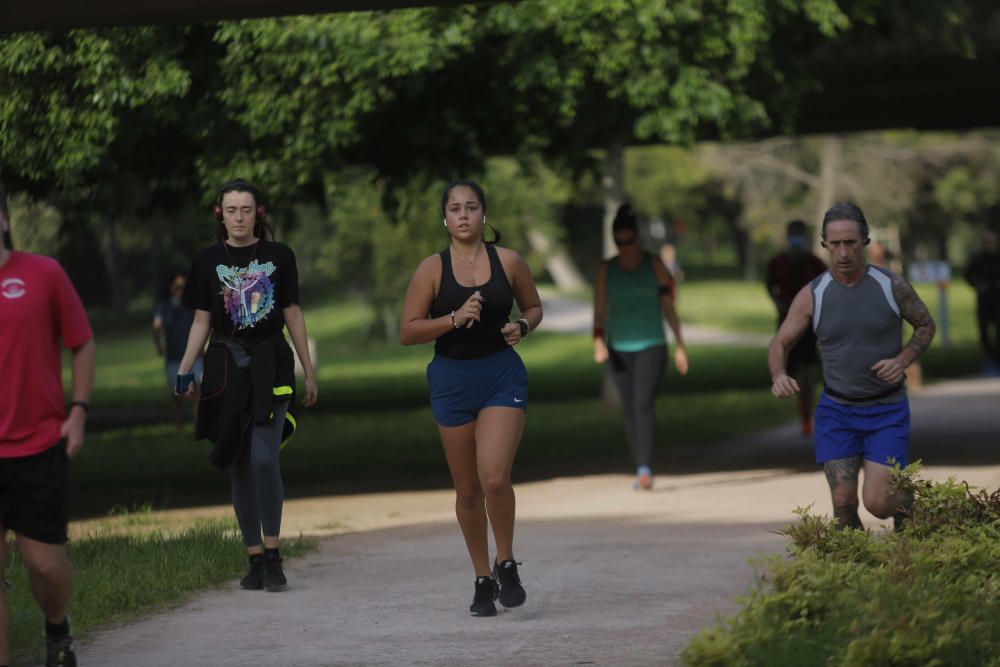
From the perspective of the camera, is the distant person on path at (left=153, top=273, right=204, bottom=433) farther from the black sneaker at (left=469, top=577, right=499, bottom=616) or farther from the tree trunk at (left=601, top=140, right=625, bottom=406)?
the black sneaker at (left=469, top=577, right=499, bottom=616)

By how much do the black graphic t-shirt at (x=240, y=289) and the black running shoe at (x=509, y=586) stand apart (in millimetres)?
1762

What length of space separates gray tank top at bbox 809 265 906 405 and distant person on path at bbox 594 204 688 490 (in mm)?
5250

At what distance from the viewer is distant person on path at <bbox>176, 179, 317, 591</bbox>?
9016 mm

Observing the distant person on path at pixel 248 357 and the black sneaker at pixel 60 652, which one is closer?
the black sneaker at pixel 60 652

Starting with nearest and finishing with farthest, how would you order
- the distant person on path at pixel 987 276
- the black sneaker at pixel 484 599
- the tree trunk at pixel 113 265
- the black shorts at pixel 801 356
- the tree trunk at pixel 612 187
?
the black sneaker at pixel 484 599 < the black shorts at pixel 801 356 < the tree trunk at pixel 612 187 < the distant person on path at pixel 987 276 < the tree trunk at pixel 113 265

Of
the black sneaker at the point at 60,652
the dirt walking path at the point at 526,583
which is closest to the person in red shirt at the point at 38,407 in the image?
the black sneaker at the point at 60,652

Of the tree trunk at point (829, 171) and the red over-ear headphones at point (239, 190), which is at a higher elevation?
the tree trunk at point (829, 171)

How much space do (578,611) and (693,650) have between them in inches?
83.6

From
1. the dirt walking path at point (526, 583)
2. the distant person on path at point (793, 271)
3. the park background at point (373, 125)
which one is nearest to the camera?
the dirt walking path at point (526, 583)

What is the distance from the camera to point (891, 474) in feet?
25.5

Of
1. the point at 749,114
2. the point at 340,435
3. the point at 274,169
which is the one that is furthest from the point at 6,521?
the point at 340,435

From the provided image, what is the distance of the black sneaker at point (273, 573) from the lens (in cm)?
905

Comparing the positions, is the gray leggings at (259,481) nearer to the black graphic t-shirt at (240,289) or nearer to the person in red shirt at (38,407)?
the black graphic t-shirt at (240,289)

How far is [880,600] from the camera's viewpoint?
6.32 m
